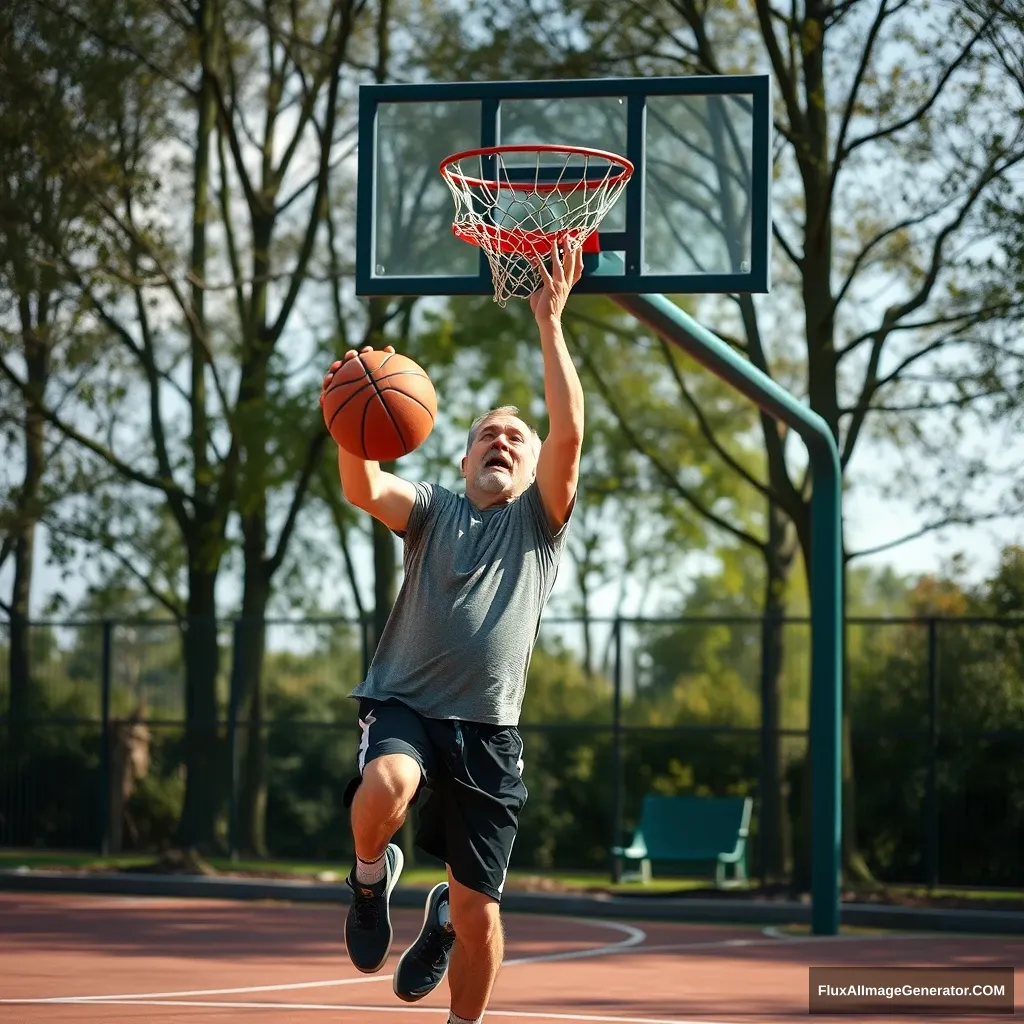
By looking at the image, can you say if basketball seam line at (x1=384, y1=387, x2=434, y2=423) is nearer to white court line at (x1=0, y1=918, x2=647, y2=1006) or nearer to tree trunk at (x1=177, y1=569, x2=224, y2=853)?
white court line at (x1=0, y1=918, x2=647, y2=1006)

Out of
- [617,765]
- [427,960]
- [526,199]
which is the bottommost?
[427,960]

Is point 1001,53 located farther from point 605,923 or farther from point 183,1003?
point 183,1003

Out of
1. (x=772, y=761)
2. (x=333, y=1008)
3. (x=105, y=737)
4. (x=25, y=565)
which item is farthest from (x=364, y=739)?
(x=25, y=565)

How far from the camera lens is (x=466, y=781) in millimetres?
6285

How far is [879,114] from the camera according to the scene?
16797mm

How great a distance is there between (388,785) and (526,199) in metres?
4.40

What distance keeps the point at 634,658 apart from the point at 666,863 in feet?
16.9

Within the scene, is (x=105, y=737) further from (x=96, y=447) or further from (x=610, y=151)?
(x=610, y=151)

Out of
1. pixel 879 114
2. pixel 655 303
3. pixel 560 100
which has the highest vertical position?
pixel 879 114

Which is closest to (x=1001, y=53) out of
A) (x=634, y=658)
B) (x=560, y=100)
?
(x=560, y=100)

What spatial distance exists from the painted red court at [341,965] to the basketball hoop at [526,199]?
3671 millimetres

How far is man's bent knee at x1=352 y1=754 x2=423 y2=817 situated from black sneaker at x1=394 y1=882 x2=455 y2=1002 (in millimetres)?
830

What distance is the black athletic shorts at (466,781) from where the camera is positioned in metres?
6.23

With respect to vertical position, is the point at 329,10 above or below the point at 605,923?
above
